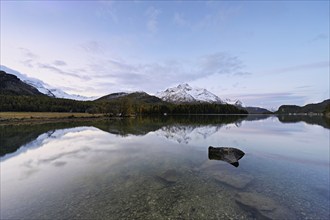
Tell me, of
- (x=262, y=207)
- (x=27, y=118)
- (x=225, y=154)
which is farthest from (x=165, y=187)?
(x=27, y=118)

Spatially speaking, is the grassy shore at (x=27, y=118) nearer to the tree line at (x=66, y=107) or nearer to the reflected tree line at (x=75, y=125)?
the reflected tree line at (x=75, y=125)

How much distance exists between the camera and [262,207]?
1092 cm

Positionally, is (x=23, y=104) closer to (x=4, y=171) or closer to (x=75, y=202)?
(x=4, y=171)

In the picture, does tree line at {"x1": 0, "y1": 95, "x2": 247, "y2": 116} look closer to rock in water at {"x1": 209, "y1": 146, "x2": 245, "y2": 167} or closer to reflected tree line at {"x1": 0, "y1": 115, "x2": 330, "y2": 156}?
reflected tree line at {"x1": 0, "y1": 115, "x2": 330, "y2": 156}

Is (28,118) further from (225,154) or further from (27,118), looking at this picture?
(225,154)

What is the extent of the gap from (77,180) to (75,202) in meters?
4.31

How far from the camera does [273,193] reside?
12992mm

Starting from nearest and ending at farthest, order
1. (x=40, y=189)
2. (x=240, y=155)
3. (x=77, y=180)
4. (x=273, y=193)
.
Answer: (x=273, y=193)
(x=40, y=189)
(x=77, y=180)
(x=240, y=155)

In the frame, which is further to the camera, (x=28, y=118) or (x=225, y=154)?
(x=28, y=118)

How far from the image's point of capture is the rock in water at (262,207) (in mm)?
10117

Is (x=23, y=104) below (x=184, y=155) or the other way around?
the other way around

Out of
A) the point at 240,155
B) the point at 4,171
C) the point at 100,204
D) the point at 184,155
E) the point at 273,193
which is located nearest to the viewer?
the point at 100,204

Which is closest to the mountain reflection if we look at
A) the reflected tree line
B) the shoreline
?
the reflected tree line

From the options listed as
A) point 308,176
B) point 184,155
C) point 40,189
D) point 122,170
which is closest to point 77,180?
point 40,189
